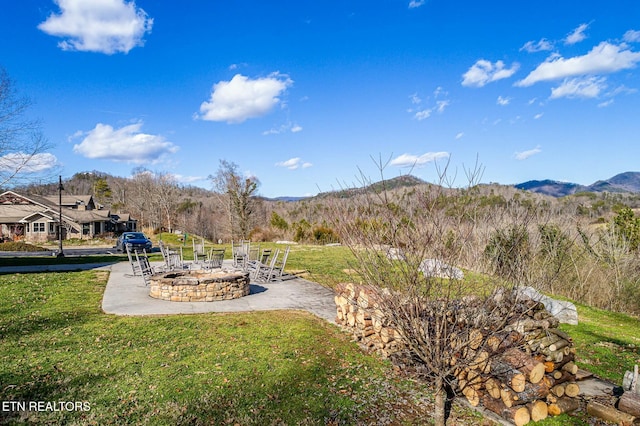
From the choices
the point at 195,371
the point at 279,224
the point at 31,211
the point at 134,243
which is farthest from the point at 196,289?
the point at 31,211

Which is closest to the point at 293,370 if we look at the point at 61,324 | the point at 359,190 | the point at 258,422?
the point at 258,422

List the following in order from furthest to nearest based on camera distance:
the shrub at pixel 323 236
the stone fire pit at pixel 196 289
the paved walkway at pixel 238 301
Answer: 1. the shrub at pixel 323 236
2. the stone fire pit at pixel 196 289
3. the paved walkway at pixel 238 301

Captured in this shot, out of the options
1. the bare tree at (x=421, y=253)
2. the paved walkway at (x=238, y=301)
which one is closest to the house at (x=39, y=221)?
the paved walkway at (x=238, y=301)

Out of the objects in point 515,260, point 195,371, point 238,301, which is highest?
point 515,260

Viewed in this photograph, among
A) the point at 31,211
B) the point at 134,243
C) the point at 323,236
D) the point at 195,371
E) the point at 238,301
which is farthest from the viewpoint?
the point at 31,211

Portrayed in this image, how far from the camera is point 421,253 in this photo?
3479mm

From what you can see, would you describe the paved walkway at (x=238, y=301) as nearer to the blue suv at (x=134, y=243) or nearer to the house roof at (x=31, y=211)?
the blue suv at (x=134, y=243)

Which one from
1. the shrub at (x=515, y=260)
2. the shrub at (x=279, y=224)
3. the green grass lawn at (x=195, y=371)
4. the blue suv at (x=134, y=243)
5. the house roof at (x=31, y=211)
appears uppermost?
the house roof at (x=31, y=211)

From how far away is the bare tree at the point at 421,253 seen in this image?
11.5 ft

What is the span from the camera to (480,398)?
486 centimetres

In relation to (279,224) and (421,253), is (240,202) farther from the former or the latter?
(421,253)

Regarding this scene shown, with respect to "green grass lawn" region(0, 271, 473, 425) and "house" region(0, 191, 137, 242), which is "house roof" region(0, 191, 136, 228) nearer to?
"house" region(0, 191, 137, 242)

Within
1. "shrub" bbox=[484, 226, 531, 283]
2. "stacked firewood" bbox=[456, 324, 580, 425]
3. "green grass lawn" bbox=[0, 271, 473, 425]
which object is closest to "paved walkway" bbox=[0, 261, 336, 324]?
"green grass lawn" bbox=[0, 271, 473, 425]

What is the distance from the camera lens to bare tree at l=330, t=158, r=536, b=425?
350cm
